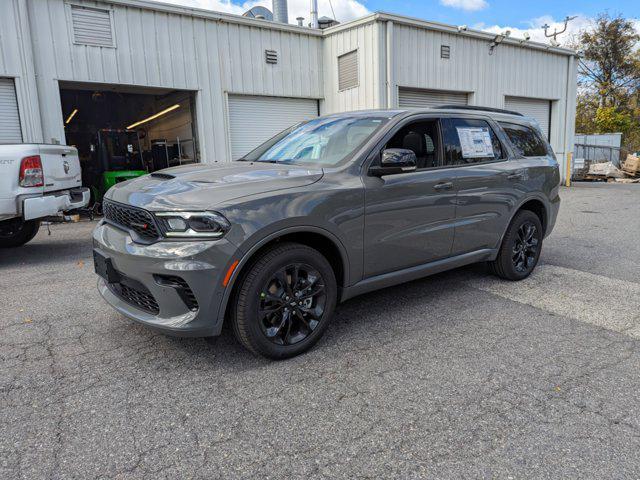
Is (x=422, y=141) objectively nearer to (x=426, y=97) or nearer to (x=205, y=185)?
(x=205, y=185)

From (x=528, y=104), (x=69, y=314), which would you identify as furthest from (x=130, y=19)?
(x=528, y=104)

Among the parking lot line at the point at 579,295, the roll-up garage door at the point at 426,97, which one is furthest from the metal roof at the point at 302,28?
the parking lot line at the point at 579,295

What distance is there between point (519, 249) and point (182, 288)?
3.69 meters

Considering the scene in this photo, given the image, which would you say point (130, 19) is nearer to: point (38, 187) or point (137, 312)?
point (38, 187)

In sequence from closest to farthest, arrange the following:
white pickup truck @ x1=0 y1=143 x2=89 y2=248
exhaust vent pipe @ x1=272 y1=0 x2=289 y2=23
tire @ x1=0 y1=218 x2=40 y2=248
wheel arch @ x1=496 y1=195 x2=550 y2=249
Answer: wheel arch @ x1=496 y1=195 x2=550 y2=249 → white pickup truck @ x1=0 y1=143 x2=89 y2=248 → tire @ x1=0 y1=218 x2=40 y2=248 → exhaust vent pipe @ x1=272 y1=0 x2=289 y2=23

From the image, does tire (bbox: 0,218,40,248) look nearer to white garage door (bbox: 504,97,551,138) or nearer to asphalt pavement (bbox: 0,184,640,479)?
asphalt pavement (bbox: 0,184,640,479)

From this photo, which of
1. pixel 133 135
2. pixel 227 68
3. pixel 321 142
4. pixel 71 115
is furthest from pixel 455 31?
pixel 71 115

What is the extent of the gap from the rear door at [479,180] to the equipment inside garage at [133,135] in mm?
8990

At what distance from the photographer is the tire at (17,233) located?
22.3 feet

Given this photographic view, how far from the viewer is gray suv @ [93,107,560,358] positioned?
9.55 ft

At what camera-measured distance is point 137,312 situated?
3154 millimetres

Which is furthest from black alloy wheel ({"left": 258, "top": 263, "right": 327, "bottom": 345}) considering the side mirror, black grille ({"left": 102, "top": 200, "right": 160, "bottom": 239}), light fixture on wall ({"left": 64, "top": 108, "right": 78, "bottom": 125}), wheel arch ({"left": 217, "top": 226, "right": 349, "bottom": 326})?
light fixture on wall ({"left": 64, "top": 108, "right": 78, "bottom": 125})

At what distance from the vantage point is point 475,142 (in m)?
4.53

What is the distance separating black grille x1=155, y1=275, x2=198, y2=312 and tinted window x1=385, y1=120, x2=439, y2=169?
6.73ft
